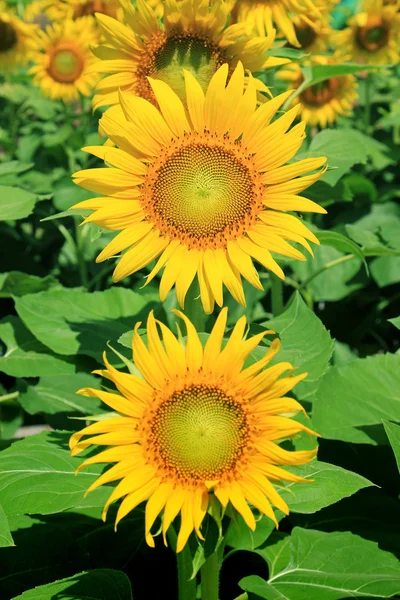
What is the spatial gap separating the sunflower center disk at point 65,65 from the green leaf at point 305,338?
214 cm

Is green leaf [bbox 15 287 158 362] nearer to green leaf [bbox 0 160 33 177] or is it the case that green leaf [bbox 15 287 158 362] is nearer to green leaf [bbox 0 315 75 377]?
green leaf [bbox 0 315 75 377]

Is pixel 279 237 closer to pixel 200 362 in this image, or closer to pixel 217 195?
pixel 217 195

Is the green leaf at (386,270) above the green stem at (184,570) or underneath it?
above

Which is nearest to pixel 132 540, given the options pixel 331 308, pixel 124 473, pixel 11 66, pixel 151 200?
pixel 124 473

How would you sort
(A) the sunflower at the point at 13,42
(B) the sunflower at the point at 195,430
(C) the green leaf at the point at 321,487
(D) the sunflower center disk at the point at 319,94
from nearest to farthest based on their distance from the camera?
(B) the sunflower at the point at 195,430
(C) the green leaf at the point at 321,487
(D) the sunflower center disk at the point at 319,94
(A) the sunflower at the point at 13,42

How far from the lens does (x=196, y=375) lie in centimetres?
129

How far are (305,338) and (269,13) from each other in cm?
91

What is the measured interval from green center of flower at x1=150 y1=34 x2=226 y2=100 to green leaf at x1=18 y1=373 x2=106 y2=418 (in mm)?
775

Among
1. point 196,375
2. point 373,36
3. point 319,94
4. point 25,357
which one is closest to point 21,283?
point 25,357

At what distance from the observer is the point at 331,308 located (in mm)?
3123

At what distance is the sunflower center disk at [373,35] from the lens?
11.8 feet

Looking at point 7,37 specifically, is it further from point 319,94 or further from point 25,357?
point 25,357

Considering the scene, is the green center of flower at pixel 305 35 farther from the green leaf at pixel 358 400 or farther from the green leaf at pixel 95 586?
the green leaf at pixel 95 586

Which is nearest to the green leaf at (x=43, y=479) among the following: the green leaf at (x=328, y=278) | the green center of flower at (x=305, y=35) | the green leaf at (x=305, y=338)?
the green leaf at (x=305, y=338)
